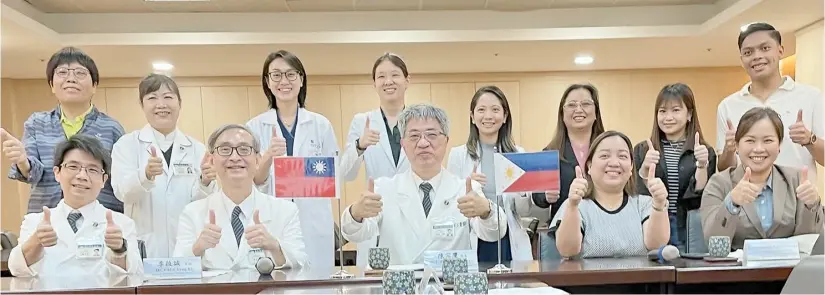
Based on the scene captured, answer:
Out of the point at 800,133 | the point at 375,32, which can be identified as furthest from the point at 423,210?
the point at 375,32

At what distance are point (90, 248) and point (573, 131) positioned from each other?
6.54 ft

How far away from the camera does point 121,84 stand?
7.45 meters

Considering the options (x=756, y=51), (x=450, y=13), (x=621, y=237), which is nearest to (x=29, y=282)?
(x=621, y=237)

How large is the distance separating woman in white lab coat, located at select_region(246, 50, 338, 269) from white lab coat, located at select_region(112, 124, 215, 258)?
0.30 metres

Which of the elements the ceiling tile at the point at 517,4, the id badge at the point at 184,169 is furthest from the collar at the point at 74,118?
the ceiling tile at the point at 517,4

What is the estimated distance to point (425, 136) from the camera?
8.47ft

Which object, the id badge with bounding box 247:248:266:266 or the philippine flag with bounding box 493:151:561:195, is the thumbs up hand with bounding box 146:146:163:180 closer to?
the id badge with bounding box 247:248:266:266

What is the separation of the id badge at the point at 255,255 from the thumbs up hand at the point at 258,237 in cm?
6

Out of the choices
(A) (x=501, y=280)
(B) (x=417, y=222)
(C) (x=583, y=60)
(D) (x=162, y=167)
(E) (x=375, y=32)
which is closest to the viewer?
(A) (x=501, y=280)

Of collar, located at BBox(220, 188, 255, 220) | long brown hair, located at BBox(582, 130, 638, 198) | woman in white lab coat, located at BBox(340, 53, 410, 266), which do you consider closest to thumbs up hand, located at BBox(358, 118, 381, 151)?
woman in white lab coat, located at BBox(340, 53, 410, 266)

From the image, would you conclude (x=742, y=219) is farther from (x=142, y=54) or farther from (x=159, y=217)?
(x=142, y=54)

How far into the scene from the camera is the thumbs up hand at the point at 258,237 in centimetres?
231

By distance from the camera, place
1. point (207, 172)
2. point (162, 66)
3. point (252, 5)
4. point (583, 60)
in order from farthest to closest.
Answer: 1. point (583, 60)
2. point (162, 66)
3. point (252, 5)
4. point (207, 172)

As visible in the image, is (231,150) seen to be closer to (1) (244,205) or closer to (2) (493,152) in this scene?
(1) (244,205)
